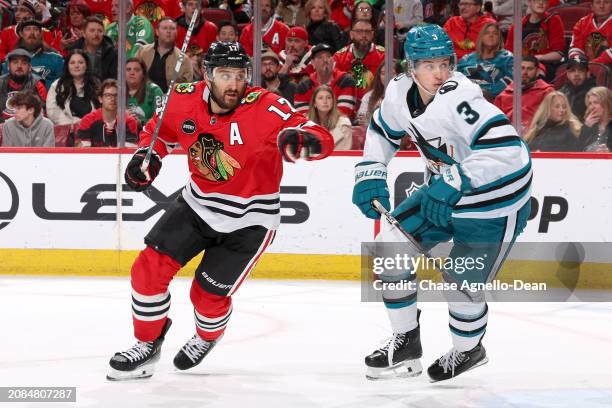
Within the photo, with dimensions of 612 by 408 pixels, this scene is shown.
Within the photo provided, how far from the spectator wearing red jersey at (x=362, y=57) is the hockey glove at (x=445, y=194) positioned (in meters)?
2.96

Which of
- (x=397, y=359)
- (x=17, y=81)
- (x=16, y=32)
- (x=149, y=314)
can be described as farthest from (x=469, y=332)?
(x=16, y=32)

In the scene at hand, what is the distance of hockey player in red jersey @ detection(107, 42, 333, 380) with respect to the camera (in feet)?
11.8

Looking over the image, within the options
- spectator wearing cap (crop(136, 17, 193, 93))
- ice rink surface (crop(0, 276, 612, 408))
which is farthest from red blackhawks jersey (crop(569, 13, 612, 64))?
spectator wearing cap (crop(136, 17, 193, 93))

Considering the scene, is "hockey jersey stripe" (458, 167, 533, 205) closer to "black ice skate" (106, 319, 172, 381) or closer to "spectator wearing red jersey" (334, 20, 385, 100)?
"black ice skate" (106, 319, 172, 381)

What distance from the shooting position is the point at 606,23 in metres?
6.05

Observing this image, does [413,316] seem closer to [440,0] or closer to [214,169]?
[214,169]

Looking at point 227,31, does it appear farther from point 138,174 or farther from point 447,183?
point 447,183

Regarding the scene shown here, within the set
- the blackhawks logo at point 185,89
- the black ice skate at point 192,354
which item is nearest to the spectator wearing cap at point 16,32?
the blackhawks logo at point 185,89

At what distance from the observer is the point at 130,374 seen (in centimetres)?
359

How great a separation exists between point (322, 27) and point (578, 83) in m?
1.55

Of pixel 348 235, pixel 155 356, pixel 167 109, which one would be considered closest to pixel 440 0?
pixel 348 235

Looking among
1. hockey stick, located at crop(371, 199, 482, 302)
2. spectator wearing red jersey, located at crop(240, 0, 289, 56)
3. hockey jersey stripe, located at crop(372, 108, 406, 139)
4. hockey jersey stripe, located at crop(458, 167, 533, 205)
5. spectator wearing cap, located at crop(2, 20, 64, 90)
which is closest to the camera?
hockey jersey stripe, located at crop(458, 167, 533, 205)

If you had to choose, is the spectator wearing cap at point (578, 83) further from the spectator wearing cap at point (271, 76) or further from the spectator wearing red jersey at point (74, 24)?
the spectator wearing red jersey at point (74, 24)

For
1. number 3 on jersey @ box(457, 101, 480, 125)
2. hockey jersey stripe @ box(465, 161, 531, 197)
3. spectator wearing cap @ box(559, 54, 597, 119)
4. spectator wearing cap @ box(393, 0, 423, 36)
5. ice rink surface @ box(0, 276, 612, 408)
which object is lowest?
ice rink surface @ box(0, 276, 612, 408)
